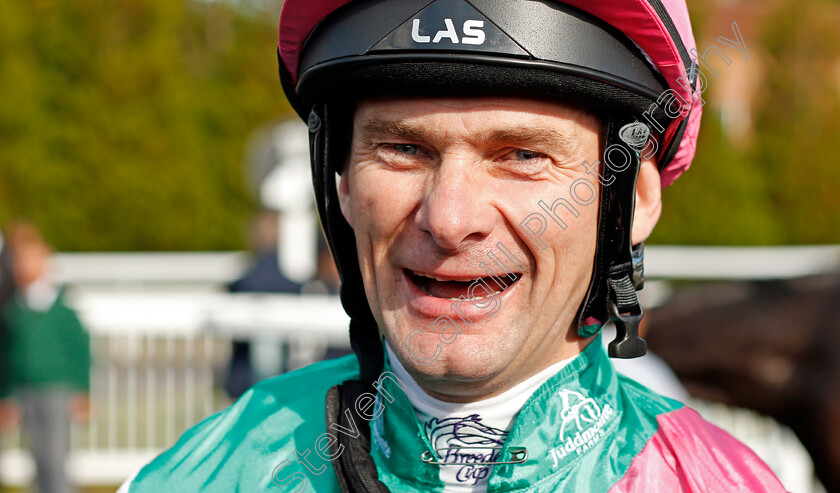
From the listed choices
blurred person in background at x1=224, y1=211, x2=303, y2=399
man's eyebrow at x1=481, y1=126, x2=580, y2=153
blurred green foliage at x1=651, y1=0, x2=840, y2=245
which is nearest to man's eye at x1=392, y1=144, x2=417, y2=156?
man's eyebrow at x1=481, y1=126, x2=580, y2=153

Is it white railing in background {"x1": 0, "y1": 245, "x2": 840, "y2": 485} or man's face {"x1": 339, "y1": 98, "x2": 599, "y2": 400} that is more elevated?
man's face {"x1": 339, "y1": 98, "x2": 599, "y2": 400}

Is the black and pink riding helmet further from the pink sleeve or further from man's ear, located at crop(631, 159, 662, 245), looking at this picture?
the pink sleeve

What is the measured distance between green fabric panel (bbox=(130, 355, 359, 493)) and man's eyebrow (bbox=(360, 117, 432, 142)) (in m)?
0.59

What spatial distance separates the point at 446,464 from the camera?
1.63 meters

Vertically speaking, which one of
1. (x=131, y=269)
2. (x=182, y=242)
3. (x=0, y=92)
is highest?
(x=0, y=92)

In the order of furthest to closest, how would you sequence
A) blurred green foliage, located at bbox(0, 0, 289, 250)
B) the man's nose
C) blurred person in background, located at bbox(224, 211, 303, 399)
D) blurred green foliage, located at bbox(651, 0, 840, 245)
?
blurred green foliage, located at bbox(651, 0, 840, 245), blurred green foliage, located at bbox(0, 0, 289, 250), blurred person in background, located at bbox(224, 211, 303, 399), the man's nose

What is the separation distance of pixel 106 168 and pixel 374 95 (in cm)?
1283

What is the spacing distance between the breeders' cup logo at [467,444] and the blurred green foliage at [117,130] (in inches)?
478

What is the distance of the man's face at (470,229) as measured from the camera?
4.97 feet

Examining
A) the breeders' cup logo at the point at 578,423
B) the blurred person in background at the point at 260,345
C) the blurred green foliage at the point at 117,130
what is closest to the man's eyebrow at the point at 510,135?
the breeders' cup logo at the point at 578,423

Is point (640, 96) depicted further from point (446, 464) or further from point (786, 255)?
point (786, 255)

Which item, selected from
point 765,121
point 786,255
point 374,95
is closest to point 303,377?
point 374,95

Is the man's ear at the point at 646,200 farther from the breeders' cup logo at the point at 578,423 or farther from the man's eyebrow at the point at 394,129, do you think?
the man's eyebrow at the point at 394,129

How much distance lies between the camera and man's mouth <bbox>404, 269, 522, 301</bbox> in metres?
1.55
